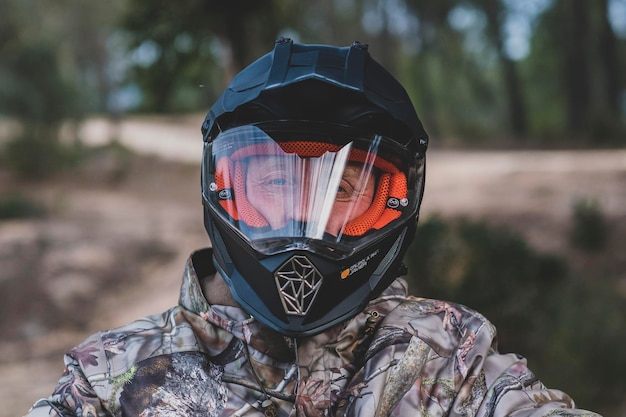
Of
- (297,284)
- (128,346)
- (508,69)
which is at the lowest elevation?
(128,346)

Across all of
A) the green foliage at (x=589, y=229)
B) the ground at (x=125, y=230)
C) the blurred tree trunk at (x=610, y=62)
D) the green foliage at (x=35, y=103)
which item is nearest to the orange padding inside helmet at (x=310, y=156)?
the ground at (x=125, y=230)

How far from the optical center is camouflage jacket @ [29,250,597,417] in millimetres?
1889

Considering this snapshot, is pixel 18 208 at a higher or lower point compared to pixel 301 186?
lower

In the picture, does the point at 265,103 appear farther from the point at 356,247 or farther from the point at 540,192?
the point at 540,192

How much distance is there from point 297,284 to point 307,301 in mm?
57

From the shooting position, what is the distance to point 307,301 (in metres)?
1.98

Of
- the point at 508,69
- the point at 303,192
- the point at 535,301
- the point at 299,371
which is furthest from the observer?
the point at 508,69

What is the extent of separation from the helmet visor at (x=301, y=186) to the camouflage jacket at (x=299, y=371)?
279 mm

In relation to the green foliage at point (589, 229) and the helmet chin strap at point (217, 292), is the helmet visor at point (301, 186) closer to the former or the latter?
the helmet chin strap at point (217, 292)

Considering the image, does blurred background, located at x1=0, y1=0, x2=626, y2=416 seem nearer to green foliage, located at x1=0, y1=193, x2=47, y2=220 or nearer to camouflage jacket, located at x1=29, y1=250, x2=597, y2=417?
green foliage, located at x1=0, y1=193, x2=47, y2=220

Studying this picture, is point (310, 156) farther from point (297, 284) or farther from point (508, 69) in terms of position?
point (508, 69)

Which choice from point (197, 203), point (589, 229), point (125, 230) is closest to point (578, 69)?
point (197, 203)

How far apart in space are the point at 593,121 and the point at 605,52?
5.15m

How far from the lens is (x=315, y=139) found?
2.14 m
